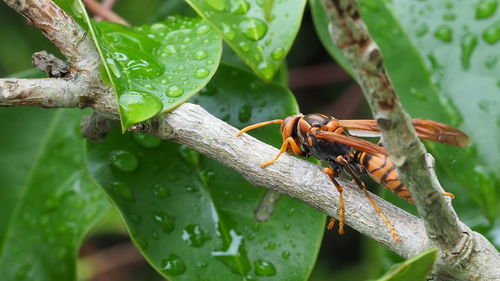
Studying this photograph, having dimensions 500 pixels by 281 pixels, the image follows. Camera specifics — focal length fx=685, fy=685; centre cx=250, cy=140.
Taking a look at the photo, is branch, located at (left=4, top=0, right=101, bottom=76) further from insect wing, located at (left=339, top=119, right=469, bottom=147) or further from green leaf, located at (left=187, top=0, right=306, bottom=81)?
insect wing, located at (left=339, top=119, right=469, bottom=147)

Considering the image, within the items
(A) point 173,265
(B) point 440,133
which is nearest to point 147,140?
(A) point 173,265

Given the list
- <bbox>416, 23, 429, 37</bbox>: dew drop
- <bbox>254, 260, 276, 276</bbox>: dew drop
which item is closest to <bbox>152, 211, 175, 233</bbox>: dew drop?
<bbox>254, 260, 276, 276</bbox>: dew drop

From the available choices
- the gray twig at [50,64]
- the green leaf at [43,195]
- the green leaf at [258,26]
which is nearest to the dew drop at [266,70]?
the green leaf at [258,26]


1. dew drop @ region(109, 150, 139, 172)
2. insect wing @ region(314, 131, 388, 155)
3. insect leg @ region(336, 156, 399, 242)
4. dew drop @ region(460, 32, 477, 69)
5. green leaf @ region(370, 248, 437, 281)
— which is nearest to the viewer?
green leaf @ region(370, 248, 437, 281)

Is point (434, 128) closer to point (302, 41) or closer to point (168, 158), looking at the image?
point (168, 158)

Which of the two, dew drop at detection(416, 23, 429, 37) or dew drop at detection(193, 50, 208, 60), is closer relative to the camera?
dew drop at detection(193, 50, 208, 60)

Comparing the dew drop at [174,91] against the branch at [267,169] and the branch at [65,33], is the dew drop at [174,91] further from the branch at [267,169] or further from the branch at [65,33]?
the branch at [65,33]
